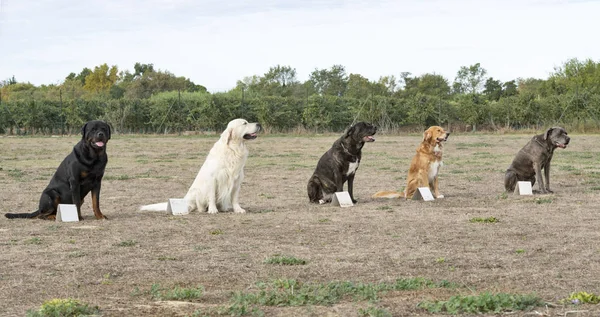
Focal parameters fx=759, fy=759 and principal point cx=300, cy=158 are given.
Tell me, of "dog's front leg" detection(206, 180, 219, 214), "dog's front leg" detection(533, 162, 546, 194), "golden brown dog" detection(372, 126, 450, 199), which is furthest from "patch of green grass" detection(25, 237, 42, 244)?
"dog's front leg" detection(533, 162, 546, 194)

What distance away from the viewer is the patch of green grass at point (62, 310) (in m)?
4.87

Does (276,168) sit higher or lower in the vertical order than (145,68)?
lower

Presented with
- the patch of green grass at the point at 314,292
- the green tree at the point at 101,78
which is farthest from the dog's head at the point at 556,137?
the green tree at the point at 101,78

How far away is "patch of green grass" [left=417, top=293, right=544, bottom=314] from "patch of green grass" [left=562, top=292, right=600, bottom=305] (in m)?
0.20

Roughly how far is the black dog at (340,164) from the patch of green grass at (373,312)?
712 cm

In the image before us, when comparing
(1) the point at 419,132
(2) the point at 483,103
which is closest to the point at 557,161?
(1) the point at 419,132

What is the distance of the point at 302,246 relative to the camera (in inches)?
312

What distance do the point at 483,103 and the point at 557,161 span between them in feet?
81.0

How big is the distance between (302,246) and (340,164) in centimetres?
424

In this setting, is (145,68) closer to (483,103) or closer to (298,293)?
(483,103)

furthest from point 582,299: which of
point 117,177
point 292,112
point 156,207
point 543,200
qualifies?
point 292,112

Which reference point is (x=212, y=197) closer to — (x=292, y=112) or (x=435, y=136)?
(x=435, y=136)

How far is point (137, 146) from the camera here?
29.4m

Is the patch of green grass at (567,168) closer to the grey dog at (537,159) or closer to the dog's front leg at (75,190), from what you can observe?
the grey dog at (537,159)
